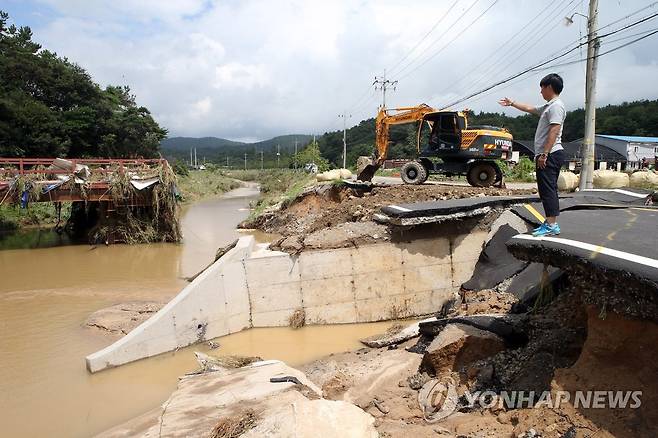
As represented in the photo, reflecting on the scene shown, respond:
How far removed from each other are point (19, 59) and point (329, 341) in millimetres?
39549

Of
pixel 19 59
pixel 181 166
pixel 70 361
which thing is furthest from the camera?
pixel 181 166

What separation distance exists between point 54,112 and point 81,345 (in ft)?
→ 114

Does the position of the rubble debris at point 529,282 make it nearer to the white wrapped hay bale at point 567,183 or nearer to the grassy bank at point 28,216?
the white wrapped hay bale at point 567,183

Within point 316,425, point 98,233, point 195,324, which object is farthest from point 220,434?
point 98,233

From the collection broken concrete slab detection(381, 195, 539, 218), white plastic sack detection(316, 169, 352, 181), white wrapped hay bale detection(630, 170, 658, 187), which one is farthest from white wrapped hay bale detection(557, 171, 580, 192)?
white plastic sack detection(316, 169, 352, 181)

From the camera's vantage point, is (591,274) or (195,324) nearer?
(591,274)

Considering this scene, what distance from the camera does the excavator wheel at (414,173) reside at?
17.1 metres

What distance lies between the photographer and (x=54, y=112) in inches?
1462

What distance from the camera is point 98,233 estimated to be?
62.9ft

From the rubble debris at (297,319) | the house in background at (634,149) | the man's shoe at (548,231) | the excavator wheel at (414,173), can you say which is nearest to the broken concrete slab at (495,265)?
the man's shoe at (548,231)

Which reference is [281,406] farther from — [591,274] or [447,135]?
[447,135]

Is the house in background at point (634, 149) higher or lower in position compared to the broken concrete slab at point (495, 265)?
higher

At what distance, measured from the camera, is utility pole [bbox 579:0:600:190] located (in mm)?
12703

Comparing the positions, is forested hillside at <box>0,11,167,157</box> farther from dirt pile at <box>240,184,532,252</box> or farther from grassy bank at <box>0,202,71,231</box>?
dirt pile at <box>240,184,532,252</box>
